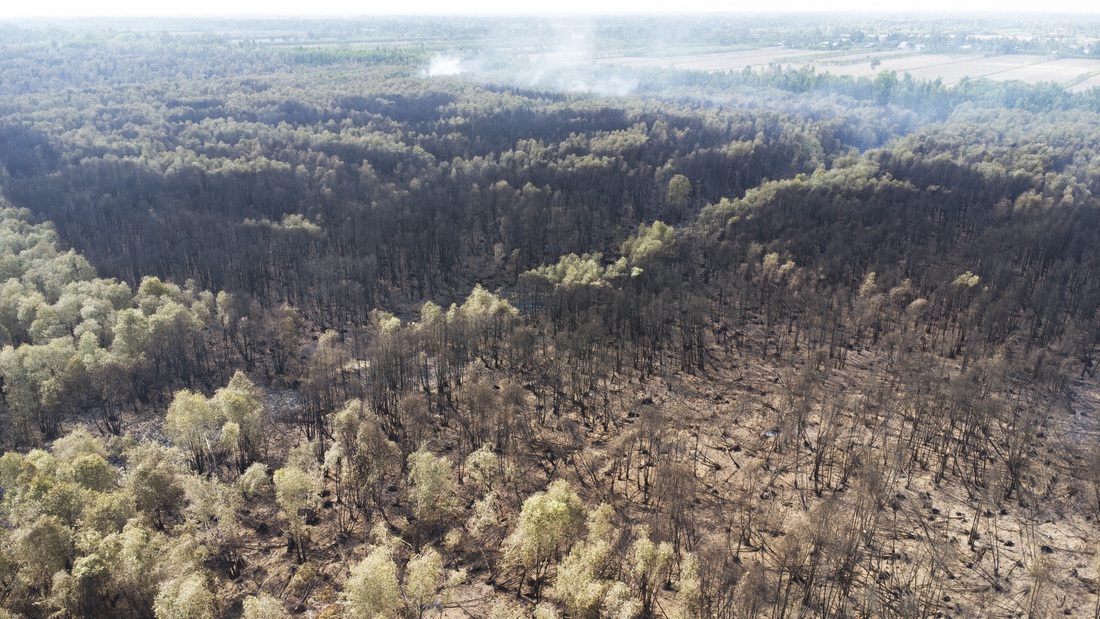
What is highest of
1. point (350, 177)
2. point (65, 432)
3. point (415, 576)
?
point (350, 177)

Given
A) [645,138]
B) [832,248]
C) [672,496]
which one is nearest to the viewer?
[672,496]

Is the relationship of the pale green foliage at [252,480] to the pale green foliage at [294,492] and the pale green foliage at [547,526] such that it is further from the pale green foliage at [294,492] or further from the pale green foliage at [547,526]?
the pale green foliage at [547,526]

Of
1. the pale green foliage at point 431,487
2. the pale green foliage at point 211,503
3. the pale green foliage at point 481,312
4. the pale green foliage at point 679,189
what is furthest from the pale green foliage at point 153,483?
the pale green foliage at point 679,189

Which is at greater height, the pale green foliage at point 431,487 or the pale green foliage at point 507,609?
the pale green foliage at point 431,487

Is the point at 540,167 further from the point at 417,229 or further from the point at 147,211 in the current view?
the point at 147,211

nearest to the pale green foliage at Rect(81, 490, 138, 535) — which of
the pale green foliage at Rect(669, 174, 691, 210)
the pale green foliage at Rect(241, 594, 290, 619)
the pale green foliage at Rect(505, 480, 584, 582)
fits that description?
the pale green foliage at Rect(241, 594, 290, 619)

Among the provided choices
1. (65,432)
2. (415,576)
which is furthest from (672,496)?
(65,432)
